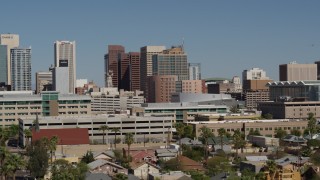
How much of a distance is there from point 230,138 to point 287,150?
18.4m

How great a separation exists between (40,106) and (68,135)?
37.8 meters

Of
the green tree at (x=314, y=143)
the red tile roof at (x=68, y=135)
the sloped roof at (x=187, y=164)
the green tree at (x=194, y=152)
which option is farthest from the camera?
the red tile roof at (x=68, y=135)

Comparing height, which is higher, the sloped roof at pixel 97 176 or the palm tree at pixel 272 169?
the palm tree at pixel 272 169

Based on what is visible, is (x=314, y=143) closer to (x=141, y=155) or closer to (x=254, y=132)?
(x=254, y=132)

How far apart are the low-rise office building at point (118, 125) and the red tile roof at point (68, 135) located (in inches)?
250

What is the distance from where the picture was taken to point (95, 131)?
105188 millimetres

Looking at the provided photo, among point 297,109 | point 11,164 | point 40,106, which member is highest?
point 40,106

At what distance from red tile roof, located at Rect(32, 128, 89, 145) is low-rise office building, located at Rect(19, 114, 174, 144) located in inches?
250

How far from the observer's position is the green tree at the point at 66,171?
54.1 meters

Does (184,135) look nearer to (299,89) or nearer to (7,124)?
(7,124)

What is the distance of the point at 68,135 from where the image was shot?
9494cm

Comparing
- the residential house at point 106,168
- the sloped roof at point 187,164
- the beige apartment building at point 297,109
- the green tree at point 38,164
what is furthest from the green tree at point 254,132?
the green tree at point 38,164

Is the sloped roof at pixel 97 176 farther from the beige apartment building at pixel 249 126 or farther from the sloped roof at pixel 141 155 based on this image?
the beige apartment building at pixel 249 126

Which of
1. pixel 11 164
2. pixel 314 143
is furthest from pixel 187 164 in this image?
pixel 314 143
